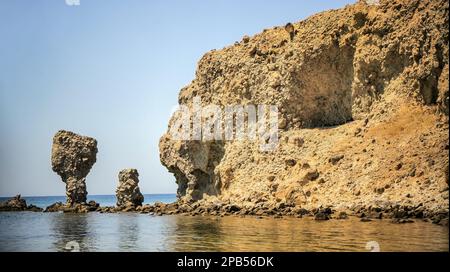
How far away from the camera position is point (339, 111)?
174ft

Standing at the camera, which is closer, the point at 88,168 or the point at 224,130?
the point at 224,130

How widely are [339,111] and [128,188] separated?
2926 cm

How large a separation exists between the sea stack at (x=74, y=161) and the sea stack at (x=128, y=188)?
24.3ft

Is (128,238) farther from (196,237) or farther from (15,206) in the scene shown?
(15,206)

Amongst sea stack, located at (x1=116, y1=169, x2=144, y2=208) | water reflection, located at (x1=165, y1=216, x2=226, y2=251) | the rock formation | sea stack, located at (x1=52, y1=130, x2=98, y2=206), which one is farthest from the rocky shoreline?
the rock formation

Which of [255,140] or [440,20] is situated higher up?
[440,20]

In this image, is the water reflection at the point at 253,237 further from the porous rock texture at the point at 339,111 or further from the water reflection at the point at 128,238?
the porous rock texture at the point at 339,111

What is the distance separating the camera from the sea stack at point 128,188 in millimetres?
67875

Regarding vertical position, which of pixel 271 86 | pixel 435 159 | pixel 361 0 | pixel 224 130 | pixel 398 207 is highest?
pixel 361 0
